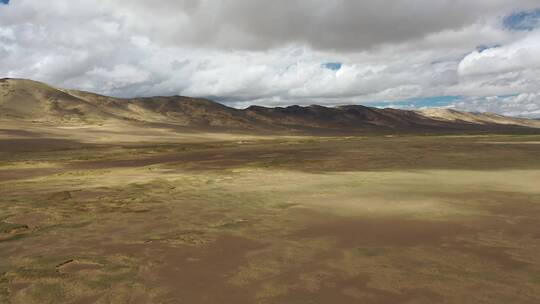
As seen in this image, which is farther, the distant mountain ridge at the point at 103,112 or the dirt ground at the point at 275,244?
the distant mountain ridge at the point at 103,112

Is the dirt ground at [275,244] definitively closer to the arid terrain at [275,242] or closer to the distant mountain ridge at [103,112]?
the arid terrain at [275,242]

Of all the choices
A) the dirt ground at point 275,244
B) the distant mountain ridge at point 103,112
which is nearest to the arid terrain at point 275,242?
the dirt ground at point 275,244

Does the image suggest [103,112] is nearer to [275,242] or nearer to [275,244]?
[275,242]

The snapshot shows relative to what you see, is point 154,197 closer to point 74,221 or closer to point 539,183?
point 74,221

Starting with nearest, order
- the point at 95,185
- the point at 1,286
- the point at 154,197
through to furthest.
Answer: the point at 1,286
the point at 154,197
the point at 95,185

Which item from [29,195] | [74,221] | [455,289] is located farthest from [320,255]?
[29,195]

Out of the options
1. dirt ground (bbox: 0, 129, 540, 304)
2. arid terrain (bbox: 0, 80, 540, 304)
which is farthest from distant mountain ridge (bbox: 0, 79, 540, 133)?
dirt ground (bbox: 0, 129, 540, 304)

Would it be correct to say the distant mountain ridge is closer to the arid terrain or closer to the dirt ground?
the arid terrain

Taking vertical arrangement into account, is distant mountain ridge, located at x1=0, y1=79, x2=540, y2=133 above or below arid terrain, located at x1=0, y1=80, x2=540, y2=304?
above

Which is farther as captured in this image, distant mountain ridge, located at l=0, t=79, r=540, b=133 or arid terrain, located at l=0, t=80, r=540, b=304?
distant mountain ridge, located at l=0, t=79, r=540, b=133

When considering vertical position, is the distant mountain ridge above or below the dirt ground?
above

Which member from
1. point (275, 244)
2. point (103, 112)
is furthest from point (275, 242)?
point (103, 112)
